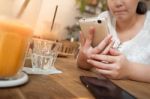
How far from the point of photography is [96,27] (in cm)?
81

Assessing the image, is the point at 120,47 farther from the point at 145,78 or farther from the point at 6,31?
the point at 6,31

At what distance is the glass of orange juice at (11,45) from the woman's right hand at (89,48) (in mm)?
314

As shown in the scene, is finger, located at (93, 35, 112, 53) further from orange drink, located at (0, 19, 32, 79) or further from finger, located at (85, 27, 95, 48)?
orange drink, located at (0, 19, 32, 79)

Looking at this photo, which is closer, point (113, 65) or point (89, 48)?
point (113, 65)

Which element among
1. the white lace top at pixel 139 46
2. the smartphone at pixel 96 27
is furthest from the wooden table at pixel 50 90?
the white lace top at pixel 139 46

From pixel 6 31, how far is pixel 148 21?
1.00 metres

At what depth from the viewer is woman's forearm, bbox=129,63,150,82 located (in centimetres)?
82

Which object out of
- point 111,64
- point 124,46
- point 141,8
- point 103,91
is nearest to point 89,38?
point 111,64

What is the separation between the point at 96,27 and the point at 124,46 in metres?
0.51

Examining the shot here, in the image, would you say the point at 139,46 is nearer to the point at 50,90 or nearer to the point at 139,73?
the point at 139,73

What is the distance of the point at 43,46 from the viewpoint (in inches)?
30.0

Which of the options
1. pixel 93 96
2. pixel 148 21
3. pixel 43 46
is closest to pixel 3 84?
pixel 93 96

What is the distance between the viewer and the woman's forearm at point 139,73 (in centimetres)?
82

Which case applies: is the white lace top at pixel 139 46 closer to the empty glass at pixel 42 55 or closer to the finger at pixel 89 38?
the finger at pixel 89 38
